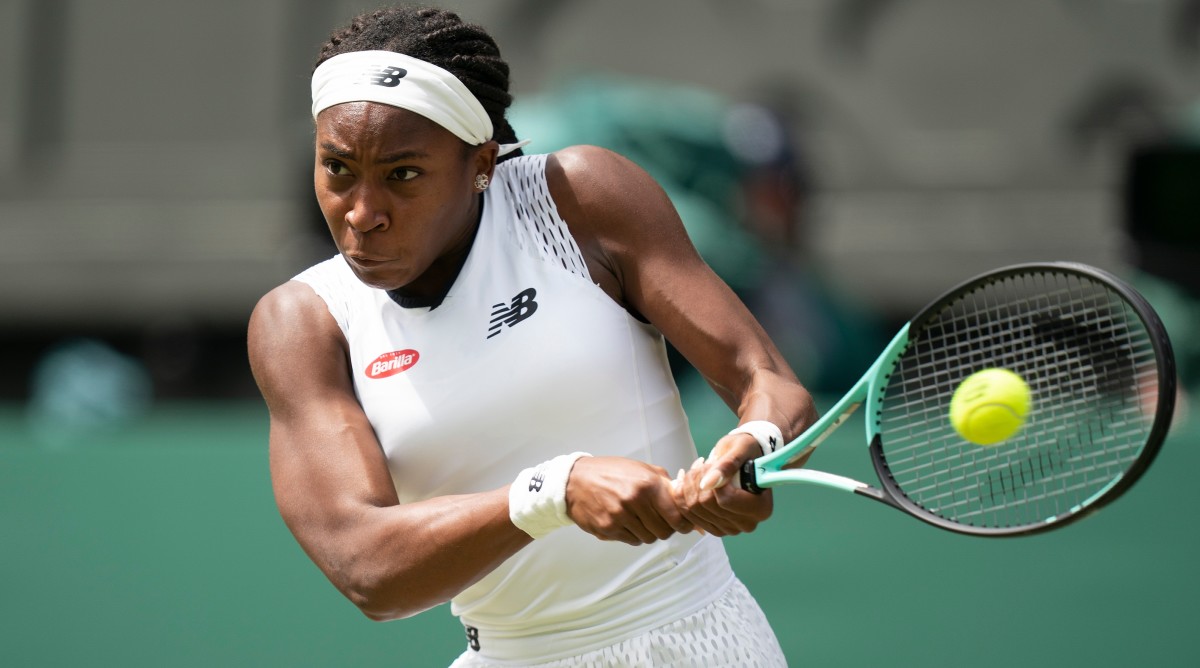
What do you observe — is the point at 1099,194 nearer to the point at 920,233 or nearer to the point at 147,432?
the point at 920,233

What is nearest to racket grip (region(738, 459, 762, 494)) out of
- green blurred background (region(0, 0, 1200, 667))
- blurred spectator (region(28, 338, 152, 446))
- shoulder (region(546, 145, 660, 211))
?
shoulder (region(546, 145, 660, 211))

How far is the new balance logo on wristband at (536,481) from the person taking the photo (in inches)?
84.7

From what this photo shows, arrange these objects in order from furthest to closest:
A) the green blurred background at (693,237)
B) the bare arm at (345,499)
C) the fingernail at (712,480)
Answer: the green blurred background at (693,237) → the bare arm at (345,499) → the fingernail at (712,480)

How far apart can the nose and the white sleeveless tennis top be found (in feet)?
0.71

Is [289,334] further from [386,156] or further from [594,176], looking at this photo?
[594,176]

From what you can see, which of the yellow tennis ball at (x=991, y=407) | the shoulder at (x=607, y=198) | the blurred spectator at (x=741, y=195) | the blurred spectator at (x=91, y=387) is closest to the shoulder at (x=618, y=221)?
the shoulder at (x=607, y=198)

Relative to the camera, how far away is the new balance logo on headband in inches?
91.4

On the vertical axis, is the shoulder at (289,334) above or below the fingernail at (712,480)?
above

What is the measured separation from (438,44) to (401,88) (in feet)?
0.51

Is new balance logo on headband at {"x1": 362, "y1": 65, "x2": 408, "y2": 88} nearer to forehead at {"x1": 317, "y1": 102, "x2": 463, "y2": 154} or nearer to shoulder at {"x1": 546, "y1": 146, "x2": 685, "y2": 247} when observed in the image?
forehead at {"x1": 317, "y1": 102, "x2": 463, "y2": 154}

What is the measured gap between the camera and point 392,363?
244 cm

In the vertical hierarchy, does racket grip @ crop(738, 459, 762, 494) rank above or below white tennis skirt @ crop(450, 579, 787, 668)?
above

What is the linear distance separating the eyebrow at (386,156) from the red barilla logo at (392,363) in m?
0.33

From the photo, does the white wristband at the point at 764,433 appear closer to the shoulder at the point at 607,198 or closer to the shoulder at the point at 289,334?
the shoulder at the point at 607,198
